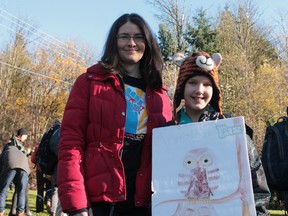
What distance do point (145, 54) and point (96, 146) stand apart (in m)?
0.75

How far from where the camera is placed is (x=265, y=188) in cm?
229

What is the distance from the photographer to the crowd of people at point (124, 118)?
2.38m

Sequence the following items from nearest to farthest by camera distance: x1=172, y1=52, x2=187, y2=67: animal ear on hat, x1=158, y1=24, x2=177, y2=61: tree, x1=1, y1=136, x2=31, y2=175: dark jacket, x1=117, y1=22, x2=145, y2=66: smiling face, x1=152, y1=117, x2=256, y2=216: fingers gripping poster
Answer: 1. x1=152, y1=117, x2=256, y2=216: fingers gripping poster
2. x1=117, y1=22, x2=145, y2=66: smiling face
3. x1=172, y1=52, x2=187, y2=67: animal ear on hat
4. x1=1, y1=136, x2=31, y2=175: dark jacket
5. x1=158, y1=24, x2=177, y2=61: tree

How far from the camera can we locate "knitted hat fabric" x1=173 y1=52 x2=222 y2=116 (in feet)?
8.55

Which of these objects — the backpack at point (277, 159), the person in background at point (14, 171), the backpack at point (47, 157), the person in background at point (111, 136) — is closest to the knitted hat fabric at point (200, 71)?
the person in background at point (111, 136)

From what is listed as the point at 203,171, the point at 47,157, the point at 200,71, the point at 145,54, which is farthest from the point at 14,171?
the point at 203,171

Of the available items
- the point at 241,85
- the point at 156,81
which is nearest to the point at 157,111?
the point at 156,81

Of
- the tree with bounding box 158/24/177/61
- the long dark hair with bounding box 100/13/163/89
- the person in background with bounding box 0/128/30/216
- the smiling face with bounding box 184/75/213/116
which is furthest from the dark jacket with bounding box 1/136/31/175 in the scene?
the tree with bounding box 158/24/177/61

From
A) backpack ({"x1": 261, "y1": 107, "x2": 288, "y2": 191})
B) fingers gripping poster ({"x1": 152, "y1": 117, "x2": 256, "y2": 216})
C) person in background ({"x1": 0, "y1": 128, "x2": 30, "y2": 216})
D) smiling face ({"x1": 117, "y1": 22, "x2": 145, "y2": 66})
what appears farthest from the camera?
person in background ({"x1": 0, "y1": 128, "x2": 30, "y2": 216})

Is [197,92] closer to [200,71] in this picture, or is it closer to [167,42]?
[200,71]

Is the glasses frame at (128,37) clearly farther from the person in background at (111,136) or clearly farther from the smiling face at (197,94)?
the smiling face at (197,94)

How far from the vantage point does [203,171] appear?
7.22 feet

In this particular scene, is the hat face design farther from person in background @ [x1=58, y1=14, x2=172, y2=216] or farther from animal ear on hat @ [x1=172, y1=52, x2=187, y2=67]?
person in background @ [x1=58, y1=14, x2=172, y2=216]

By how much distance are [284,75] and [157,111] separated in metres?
24.9
